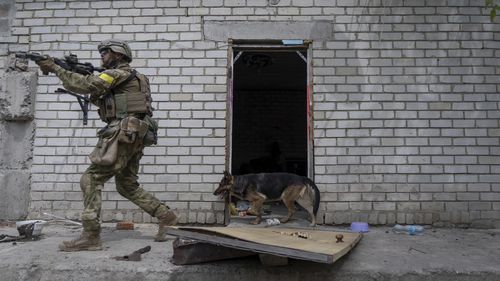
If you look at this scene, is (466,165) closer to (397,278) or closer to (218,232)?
(397,278)

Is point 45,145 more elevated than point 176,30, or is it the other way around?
point 176,30

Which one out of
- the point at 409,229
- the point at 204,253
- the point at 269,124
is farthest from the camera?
the point at 269,124

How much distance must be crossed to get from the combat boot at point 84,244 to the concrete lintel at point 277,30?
2966 millimetres

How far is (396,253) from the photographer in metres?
3.68

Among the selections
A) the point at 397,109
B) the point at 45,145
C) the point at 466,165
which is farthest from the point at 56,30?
the point at 466,165

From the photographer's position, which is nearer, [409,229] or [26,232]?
[26,232]

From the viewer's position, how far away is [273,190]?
5145mm

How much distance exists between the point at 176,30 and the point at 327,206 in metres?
3.09

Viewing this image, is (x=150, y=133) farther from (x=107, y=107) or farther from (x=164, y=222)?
(x=164, y=222)

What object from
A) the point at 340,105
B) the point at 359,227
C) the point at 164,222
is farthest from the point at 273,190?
the point at 164,222

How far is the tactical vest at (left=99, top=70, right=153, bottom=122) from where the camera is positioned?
3762 millimetres

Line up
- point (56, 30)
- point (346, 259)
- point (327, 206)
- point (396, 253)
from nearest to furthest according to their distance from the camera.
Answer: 1. point (346, 259)
2. point (396, 253)
3. point (327, 206)
4. point (56, 30)

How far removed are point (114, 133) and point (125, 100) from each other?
1.19 ft

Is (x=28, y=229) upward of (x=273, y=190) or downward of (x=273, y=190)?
downward
